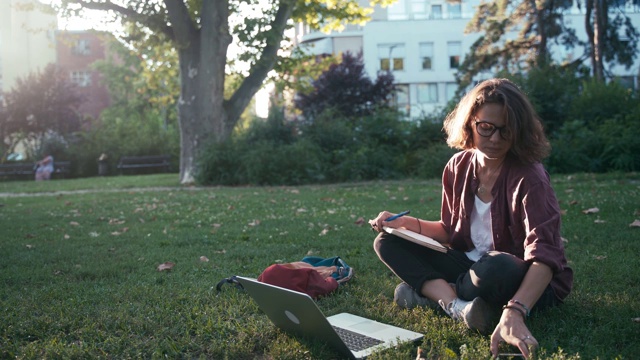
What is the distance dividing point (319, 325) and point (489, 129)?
1347mm

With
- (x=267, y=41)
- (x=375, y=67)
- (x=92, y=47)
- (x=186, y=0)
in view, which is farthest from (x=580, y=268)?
(x=92, y=47)

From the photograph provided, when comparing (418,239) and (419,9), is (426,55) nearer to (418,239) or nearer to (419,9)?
(419,9)

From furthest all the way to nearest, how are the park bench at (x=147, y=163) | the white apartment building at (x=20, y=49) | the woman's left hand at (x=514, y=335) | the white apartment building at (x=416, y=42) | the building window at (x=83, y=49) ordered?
1. the building window at (x=83, y=49)
2. the white apartment building at (x=20, y=49)
3. the white apartment building at (x=416, y=42)
4. the park bench at (x=147, y=163)
5. the woman's left hand at (x=514, y=335)

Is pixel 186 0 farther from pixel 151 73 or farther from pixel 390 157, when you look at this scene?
pixel 390 157

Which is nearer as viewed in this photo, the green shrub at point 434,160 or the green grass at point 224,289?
the green grass at point 224,289

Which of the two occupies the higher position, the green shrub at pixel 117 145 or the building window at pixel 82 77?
the building window at pixel 82 77

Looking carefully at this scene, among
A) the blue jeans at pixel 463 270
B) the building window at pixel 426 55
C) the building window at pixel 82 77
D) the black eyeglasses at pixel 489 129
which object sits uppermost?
the building window at pixel 82 77

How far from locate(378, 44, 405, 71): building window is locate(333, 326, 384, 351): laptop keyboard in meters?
54.0

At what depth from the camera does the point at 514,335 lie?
3.11 meters

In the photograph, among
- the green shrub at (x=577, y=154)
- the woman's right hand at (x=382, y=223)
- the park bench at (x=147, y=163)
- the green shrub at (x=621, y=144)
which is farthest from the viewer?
the park bench at (x=147, y=163)

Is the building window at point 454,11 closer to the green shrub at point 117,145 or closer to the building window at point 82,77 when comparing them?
the green shrub at point 117,145

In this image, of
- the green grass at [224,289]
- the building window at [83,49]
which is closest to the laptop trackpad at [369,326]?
the green grass at [224,289]

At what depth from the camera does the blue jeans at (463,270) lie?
11.6 ft

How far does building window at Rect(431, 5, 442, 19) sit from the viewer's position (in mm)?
56125
